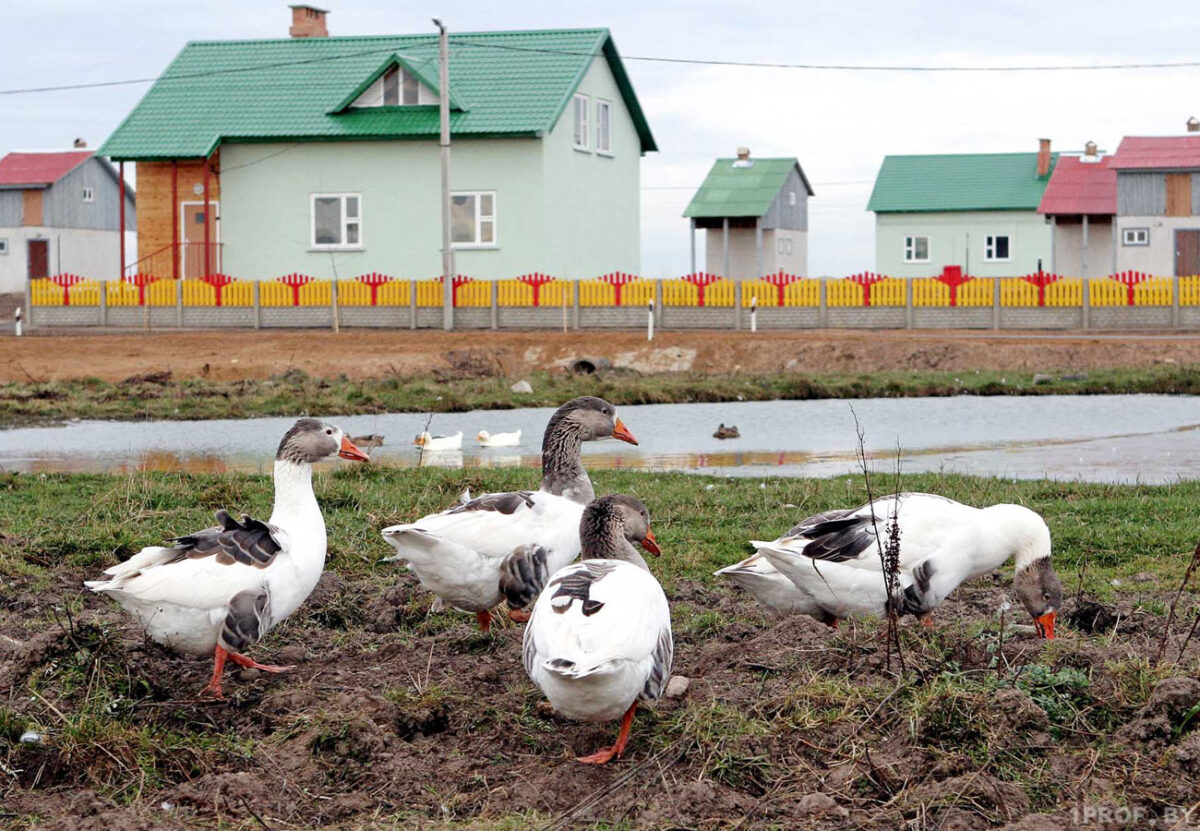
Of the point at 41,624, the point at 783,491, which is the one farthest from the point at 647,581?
the point at 783,491

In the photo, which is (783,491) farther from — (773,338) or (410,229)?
(410,229)

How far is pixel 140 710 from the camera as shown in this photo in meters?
6.25

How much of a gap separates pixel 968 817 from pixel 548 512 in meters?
3.17

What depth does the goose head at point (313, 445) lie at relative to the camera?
7.25 m

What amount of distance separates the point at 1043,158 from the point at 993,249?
4.94m

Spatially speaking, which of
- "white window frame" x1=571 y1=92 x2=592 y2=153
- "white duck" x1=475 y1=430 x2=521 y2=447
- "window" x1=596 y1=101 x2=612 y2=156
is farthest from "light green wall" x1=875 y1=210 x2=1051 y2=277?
"white duck" x1=475 y1=430 x2=521 y2=447

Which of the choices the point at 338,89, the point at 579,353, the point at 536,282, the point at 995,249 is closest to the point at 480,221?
the point at 536,282

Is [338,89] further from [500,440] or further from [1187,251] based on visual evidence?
[1187,251]

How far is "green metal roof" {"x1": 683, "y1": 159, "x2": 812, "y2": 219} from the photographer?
228 feet

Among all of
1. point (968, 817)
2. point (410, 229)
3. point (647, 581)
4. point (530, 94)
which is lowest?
point (968, 817)

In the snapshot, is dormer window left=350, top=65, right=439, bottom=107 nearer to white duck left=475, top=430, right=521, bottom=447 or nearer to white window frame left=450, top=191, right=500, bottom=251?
white window frame left=450, top=191, right=500, bottom=251

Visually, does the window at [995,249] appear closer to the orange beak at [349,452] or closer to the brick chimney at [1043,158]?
the brick chimney at [1043,158]

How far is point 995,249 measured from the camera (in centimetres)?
7081

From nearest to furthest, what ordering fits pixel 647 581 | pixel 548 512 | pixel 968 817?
1. pixel 968 817
2. pixel 647 581
3. pixel 548 512
